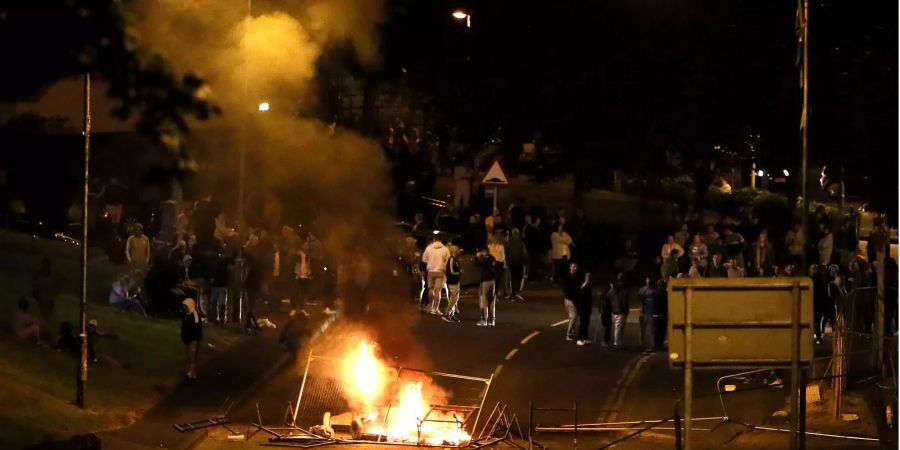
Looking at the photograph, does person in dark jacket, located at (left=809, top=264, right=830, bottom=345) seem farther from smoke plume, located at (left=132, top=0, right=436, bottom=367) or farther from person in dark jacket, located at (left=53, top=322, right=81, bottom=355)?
person in dark jacket, located at (left=53, top=322, right=81, bottom=355)

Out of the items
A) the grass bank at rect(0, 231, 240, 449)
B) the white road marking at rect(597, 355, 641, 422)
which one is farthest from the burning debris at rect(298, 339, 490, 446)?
the grass bank at rect(0, 231, 240, 449)

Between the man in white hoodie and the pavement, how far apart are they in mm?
436

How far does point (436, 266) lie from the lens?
20.6 meters

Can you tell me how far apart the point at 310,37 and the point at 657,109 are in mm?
11863

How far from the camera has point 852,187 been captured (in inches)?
1118

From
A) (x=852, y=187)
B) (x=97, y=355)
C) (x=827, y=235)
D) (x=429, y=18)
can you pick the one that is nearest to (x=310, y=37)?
(x=97, y=355)

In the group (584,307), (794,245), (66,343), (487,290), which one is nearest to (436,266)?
(487,290)

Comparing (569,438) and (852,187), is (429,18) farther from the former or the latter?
(569,438)

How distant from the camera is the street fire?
13852 millimetres

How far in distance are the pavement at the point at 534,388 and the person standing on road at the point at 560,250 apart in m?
3.52

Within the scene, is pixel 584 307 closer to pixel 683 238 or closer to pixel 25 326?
pixel 683 238

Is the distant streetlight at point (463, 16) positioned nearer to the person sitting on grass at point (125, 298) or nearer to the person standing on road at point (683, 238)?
the person standing on road at point (683, 238)

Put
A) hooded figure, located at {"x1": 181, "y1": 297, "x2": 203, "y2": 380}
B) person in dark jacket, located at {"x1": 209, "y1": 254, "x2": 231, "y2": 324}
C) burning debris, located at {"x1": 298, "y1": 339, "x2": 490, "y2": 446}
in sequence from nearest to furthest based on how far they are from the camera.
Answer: burning debris, located at {"x1": 298, "y1": 339, "x2": 490, "y2": 446}
hooded figure, located at {"x1": 181, "y1": 297, "x2": 203, "y2": 380}
person in dark jacket, located at {"x1": 209, "y1": 254, "x2": 231, "y2": 324}

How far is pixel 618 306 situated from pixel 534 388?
280cm
